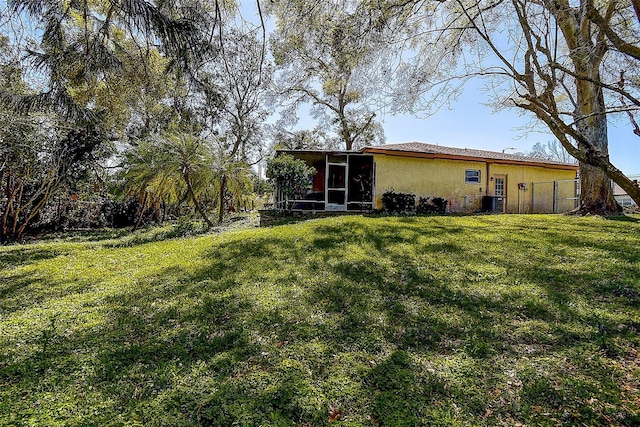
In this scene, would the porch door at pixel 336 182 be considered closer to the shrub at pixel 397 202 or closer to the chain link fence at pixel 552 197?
the shrub at pixel 397 202

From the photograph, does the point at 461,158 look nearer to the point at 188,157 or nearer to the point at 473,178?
the point at 473,178

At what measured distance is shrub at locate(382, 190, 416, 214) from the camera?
45.0ft

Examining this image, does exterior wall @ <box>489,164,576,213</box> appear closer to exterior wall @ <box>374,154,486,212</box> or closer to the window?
the window

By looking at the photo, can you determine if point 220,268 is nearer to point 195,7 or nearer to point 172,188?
point 195,7

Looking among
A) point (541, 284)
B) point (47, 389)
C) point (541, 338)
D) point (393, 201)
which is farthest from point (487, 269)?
point (393, 201)

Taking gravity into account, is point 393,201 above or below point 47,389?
above

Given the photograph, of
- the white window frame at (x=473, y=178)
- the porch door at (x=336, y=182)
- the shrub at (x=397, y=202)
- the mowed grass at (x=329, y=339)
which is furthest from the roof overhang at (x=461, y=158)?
the mowed grass at (x=329, y=339)

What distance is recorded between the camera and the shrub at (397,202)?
1372cm

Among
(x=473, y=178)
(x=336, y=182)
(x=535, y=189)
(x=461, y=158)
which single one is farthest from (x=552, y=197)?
(x=336, y=182)

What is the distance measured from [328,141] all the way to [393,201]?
14.3 m

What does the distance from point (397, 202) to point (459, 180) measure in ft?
12.1

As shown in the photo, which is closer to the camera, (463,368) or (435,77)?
(463,368)

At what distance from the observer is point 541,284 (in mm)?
4801

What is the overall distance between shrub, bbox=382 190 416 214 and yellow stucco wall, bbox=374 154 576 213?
0.38 m
